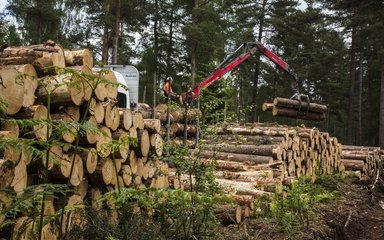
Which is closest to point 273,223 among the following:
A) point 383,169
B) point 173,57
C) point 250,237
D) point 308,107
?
point 250,237

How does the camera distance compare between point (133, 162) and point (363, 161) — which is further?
point (363, 161)

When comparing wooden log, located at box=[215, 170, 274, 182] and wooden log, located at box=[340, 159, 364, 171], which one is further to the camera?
wooden log, located at box=[340, 159, 364, 171]

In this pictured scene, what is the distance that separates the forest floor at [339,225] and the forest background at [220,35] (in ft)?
21.5

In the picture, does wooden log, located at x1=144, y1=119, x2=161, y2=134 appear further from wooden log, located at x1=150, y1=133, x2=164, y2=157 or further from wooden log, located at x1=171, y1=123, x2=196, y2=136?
wooden log, located at x1=171, y1=123, x2=196, y2=136

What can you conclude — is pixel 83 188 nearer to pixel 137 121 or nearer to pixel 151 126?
pixel 137 121

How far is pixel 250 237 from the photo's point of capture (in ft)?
18.6

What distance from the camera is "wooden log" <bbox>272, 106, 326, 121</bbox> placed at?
12.1 metres

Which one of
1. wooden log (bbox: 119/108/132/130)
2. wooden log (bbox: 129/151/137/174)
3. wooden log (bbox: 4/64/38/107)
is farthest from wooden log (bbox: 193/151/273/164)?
wooden log (bbox: 4/64/38/107)

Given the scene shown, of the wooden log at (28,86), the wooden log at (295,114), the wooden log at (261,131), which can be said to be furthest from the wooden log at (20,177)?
the wooden log at (295,114)

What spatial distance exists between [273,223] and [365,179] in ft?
26.7

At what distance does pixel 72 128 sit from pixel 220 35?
20899 millimetres

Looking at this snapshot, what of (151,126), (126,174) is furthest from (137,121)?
(126,174)

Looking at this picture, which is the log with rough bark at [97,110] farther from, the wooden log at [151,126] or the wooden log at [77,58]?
the wooden log at [151,126]

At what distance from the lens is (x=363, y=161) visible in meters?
14.1
